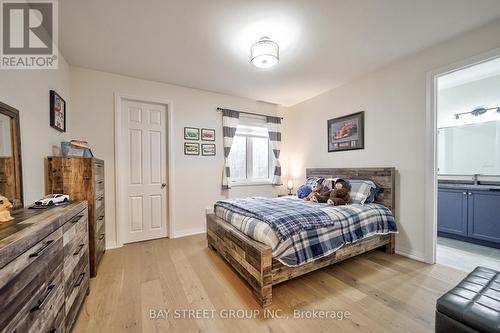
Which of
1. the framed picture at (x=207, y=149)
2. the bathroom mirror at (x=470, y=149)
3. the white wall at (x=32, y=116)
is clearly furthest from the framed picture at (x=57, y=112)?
the bathroom mirror at (x=470, y=149)

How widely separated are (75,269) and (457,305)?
2521mm

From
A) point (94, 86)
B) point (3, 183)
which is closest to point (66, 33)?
point (94, 86)

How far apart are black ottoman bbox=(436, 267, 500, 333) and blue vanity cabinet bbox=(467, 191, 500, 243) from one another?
216cm

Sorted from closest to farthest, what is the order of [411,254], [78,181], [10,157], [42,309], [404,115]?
[42,309]
[10,157]
[78,181]
[411,254]
[404,115]

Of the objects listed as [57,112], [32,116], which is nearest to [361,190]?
[32,116]

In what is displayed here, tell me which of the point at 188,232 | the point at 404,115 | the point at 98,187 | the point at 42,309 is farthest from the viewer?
the point at 188,232

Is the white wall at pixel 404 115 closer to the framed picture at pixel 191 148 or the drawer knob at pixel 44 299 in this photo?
the framed picture at pixel 191 148

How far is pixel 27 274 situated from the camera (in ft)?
2.89

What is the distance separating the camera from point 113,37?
87.0 inches

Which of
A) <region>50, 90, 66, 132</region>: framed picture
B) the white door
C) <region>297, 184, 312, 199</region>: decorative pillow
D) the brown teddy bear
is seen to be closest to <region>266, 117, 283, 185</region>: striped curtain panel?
<region>297, 184, 312, 199</region>: decorative pillow

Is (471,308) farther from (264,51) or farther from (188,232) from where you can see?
(188,232)

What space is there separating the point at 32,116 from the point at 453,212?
5413 millimetres

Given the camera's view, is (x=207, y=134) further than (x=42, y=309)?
Yes

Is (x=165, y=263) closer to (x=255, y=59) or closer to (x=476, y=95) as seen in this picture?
(x=255, y=59)
